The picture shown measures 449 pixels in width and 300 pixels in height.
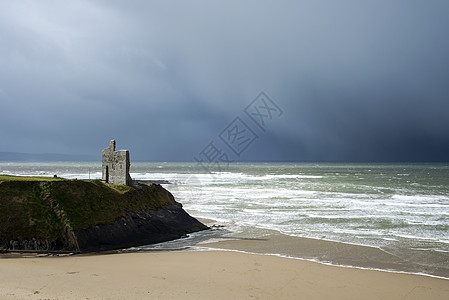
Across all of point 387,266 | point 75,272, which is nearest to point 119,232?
point 75,272

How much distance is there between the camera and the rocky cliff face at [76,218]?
1748 cm

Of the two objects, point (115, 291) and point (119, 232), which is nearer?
point (115, 291)

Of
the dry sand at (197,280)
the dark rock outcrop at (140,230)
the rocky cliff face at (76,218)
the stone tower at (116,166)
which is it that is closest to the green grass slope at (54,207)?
the rocky cliff face at (76,218)

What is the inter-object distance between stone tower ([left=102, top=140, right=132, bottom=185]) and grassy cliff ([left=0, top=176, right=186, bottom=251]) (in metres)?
2.42

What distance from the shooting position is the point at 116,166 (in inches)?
1000

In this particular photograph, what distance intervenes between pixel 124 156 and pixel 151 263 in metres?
10.8

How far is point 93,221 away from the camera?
1902 centimetres

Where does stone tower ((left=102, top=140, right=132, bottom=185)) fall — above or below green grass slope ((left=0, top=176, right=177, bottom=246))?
above

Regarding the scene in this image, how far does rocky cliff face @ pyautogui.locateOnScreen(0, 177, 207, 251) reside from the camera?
17.5 m

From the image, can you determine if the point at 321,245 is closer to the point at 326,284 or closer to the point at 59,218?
the point at 326,284

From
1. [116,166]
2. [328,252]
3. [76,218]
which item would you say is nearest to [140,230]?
[76,218]

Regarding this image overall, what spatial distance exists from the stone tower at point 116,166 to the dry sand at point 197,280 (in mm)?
8569

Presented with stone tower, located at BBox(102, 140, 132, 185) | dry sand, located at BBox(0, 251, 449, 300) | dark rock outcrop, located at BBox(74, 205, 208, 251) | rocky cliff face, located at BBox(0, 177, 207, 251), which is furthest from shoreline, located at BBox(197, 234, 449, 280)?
stone tower, located at BBox(102, 140, 132, 185)

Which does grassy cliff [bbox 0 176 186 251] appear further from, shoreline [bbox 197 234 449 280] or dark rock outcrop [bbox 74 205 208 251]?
shoreline [bbox 197 234 449 280]
